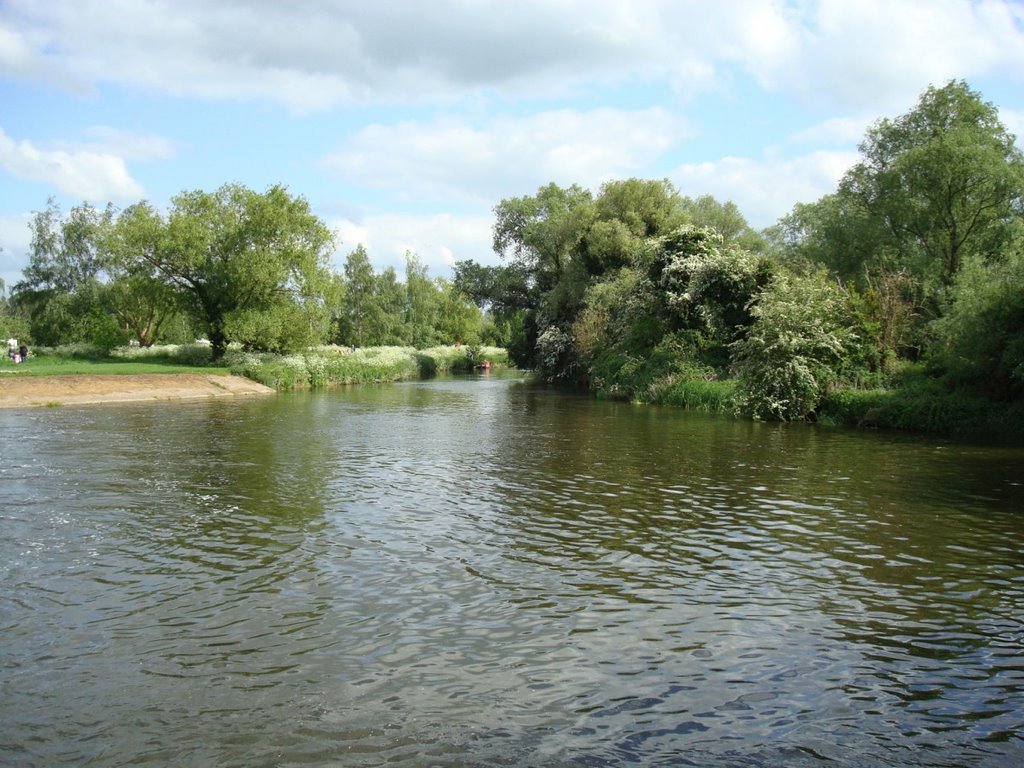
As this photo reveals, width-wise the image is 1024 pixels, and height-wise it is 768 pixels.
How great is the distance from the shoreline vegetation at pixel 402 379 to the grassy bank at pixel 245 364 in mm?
72

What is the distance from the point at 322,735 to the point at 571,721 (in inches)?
80.5

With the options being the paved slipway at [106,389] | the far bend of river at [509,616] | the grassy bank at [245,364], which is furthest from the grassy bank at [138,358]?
the far bend of river at [509,616]

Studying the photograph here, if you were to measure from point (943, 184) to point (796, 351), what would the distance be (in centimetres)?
1443

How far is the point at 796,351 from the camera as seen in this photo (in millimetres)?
31266

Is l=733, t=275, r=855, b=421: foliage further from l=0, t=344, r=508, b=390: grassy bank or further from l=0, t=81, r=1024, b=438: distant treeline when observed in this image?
l=0, t=344, r=508, b=390: grassy bank

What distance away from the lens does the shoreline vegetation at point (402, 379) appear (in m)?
27.1

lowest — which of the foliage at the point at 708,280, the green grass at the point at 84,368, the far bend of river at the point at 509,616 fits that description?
the far bend of river at the point at 509,616

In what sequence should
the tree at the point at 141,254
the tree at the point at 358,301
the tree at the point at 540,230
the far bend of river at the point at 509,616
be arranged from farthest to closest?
1. the tree at the point at 358,301
2. the tree at the point at 540,230
3. the tree at the point at 141,254
4. the far bend of river at the point at 509,616

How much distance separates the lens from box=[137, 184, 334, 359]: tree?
5428 centimetres

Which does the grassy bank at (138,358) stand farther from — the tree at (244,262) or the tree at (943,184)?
the tree at (943,184)

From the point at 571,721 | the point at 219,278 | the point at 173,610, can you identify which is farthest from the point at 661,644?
the point at 219,278

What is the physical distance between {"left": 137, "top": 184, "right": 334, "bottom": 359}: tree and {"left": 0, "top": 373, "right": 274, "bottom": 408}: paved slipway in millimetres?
8877

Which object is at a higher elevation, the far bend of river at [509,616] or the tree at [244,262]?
the tree at [244,262]

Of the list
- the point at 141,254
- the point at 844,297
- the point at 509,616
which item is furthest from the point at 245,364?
the point at 509,616
